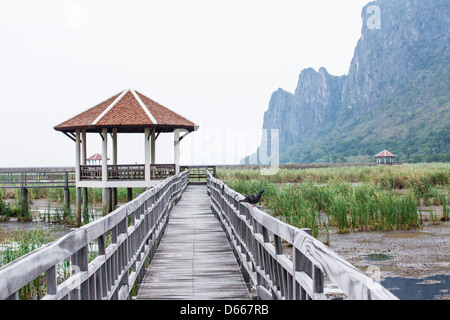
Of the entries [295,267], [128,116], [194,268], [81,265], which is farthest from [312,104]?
[81,265]

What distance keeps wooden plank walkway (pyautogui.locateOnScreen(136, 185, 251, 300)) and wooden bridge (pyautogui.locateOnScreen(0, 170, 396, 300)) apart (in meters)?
0.01

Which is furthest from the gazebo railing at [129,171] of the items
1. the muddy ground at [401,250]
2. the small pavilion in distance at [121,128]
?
the muddy ground at [401,250]

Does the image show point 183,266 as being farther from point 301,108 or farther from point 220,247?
point 301,108

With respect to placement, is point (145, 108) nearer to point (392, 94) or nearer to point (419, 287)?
point (419, 287)

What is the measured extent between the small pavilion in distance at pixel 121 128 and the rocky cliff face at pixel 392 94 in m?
72.3

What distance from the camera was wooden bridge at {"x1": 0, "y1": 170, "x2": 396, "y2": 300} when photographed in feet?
7.79

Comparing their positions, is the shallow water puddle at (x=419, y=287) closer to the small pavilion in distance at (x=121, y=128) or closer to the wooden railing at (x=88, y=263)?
the wooden railing at (x=88, y=263)

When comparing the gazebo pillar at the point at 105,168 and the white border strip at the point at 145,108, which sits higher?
the white border strip at the point at 145,108

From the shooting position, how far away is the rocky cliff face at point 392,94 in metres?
96.6

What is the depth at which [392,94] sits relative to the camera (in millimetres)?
120125

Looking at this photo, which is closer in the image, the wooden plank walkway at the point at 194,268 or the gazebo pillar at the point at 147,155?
the wooden plank walkway at the point at 194,268

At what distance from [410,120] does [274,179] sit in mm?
76437
